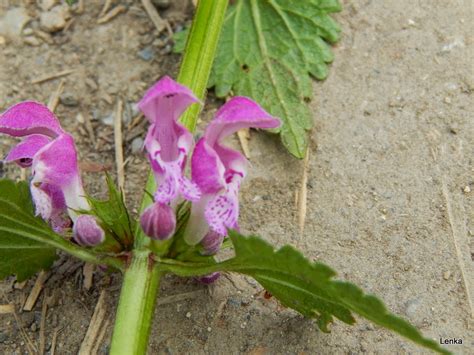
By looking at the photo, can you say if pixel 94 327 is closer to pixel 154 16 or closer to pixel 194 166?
pixel 194 166

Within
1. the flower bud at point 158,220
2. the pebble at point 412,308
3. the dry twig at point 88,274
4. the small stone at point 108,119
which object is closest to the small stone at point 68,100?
the small stone at point 108,119

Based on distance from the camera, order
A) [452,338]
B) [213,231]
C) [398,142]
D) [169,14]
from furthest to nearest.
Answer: [169,14] < [398,142] < [452,338] < [213,231]

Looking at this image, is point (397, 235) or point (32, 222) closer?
point (32, 222)

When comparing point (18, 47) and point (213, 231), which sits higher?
point (213, 231)

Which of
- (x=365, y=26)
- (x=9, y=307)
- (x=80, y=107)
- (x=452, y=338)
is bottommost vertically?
(x=9, y=307)

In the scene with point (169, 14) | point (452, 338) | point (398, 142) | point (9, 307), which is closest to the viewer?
point (452, 338)

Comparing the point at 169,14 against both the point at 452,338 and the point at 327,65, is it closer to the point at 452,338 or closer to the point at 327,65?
the point at 327,65

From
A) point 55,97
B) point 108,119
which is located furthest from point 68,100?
point 108,119

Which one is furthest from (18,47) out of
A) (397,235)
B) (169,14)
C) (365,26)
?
(397,235)
